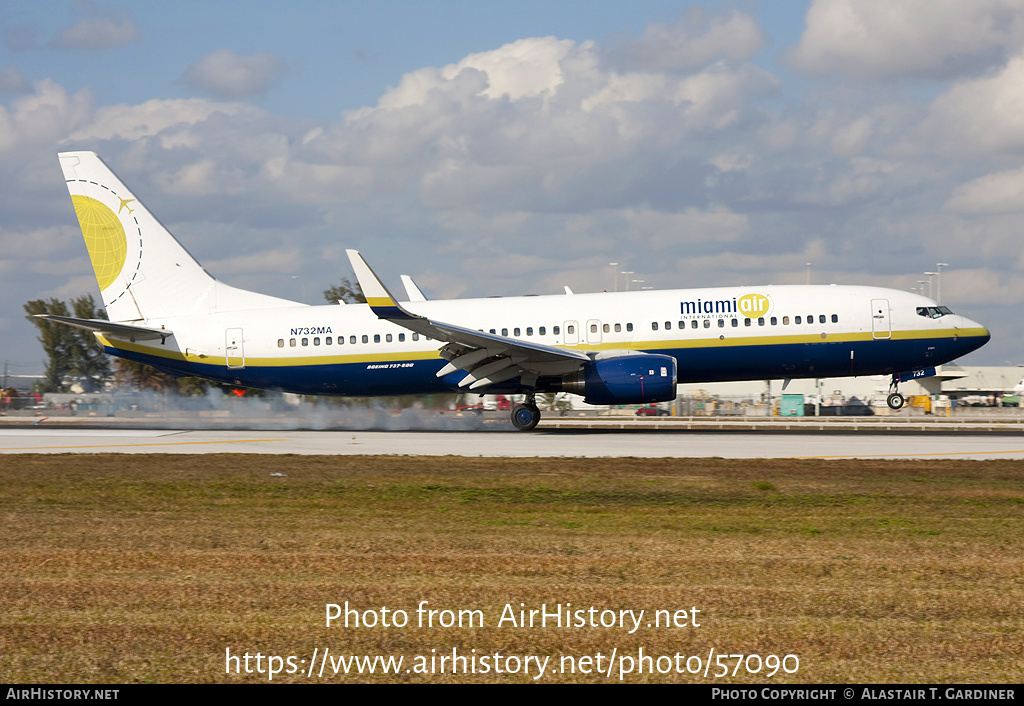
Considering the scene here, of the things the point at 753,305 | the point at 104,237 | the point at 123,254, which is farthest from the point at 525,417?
the point at 104,237

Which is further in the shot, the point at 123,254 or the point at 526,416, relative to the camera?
the point at 123,254

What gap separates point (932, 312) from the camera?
2880 centimetres

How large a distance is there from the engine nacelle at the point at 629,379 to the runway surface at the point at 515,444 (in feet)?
4.05

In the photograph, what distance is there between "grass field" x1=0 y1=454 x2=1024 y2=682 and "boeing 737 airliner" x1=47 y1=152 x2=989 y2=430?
11.4 m

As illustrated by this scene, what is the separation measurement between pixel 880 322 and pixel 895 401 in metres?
2.56

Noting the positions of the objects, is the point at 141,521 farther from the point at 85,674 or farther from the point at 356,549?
the point at 85,674

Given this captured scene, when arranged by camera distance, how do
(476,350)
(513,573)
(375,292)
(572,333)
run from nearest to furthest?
(513,573) → (375,292) → (476,350) → (572,333)

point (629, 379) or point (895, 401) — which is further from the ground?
point (629, 379)

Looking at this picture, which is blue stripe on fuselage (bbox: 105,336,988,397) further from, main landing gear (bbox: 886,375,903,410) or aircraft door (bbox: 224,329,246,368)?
main landing gear (bbox: 886,375,903,410)

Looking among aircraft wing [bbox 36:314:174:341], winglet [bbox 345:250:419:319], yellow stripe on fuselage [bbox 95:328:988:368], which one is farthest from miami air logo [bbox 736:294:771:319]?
aircraft wing [bbox 36:314:174:341]

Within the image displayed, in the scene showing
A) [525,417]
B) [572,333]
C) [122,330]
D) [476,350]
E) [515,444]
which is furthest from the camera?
[525,417]

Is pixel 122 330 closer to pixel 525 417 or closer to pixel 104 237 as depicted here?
pixel 104 237

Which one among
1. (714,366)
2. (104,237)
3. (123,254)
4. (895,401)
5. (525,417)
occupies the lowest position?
(525,417)

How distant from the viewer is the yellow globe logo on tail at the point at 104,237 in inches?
1222
